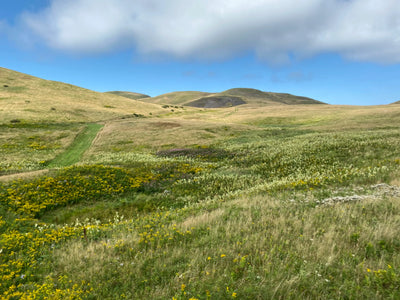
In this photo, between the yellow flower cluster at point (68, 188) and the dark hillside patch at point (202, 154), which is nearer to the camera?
the yellow flower cluster at point (68, 188)

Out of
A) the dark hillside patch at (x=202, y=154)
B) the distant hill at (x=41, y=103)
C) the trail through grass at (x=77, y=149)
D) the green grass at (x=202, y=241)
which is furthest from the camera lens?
the distant hill at (x=41, y=103)

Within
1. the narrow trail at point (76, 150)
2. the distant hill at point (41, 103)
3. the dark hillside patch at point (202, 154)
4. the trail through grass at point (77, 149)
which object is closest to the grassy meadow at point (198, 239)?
the narrow trail at point (76, 150)

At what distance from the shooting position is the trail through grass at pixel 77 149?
29142 millimetres

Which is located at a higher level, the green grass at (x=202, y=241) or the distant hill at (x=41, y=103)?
the distant hill at (x=41, y=103)

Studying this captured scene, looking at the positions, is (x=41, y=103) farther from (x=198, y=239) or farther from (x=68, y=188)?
(x=198, y=239)

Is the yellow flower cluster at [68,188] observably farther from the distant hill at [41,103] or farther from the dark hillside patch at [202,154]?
the distant hill at [41,103]

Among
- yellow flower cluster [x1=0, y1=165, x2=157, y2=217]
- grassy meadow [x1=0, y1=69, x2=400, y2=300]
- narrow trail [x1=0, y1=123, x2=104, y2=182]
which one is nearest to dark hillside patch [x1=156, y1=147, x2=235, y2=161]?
grassy meadow [x1=0, y1=69, x2=400, y2=300]

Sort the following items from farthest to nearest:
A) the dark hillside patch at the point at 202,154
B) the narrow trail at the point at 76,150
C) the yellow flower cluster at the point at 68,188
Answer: the dark hillside patch at the point at 202,154
the narrow trail at the point at 76,150
the yellow flower cluster at the point at 68,188

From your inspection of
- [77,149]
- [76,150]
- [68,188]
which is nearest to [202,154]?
[68,188]

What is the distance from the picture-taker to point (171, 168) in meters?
22.1

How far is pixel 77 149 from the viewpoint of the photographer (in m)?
36.9

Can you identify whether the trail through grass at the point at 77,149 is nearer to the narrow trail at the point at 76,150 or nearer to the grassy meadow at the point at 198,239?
the narrow trail at the point at 76,150

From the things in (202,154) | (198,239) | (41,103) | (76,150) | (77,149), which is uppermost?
(41,103)

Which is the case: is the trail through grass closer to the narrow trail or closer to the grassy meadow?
the narrow trail
